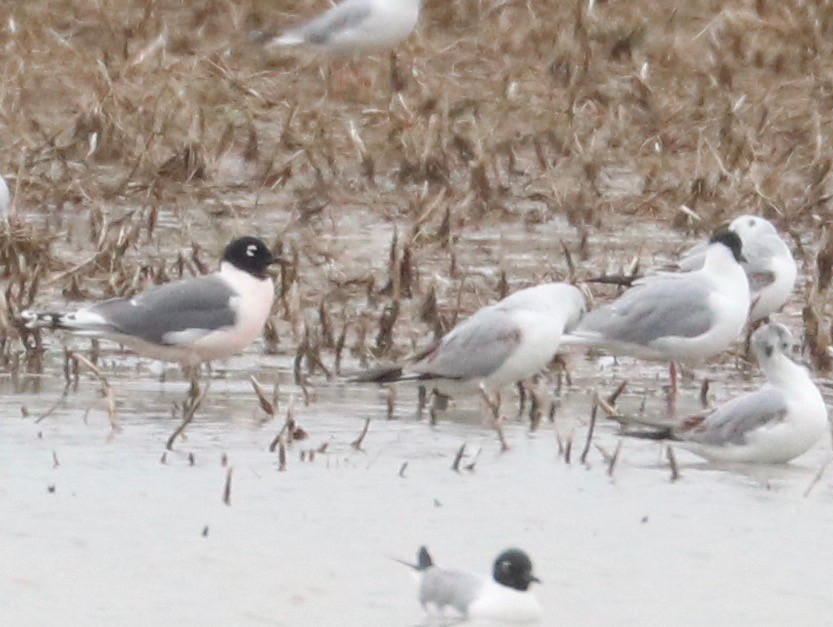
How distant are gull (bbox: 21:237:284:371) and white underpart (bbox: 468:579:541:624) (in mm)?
3446

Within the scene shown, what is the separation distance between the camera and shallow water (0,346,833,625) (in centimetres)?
707

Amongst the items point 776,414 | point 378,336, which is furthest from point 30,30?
point 776,414

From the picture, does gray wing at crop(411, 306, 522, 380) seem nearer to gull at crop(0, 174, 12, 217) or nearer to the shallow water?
the shallow water

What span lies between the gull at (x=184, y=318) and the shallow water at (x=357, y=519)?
0.23m

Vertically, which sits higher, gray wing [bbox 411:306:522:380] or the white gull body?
the white gull body

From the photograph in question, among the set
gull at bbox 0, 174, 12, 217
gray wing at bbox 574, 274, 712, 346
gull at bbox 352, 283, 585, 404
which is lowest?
gull at bbox 352, 283, 585, 404

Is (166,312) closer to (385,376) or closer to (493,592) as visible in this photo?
(385,376)

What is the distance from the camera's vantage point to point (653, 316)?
410 inches

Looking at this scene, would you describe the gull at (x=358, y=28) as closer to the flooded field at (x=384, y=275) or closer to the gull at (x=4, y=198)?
the flooded field at (x=384, y=275)

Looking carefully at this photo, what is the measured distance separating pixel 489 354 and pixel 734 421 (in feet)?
3.85

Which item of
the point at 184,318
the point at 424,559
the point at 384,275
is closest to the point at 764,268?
the point at 384,275

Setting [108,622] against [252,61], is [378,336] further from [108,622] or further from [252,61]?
[252,61]

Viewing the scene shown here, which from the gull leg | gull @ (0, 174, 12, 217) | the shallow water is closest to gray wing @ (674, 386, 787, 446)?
the shallow water

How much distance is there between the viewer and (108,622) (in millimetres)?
6773
